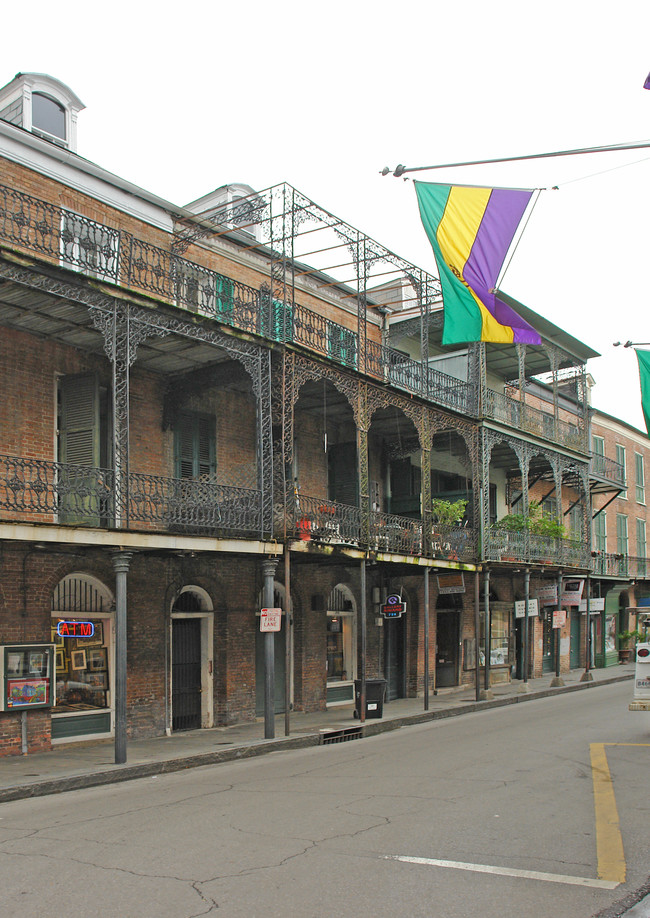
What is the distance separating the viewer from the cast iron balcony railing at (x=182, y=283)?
13.1m

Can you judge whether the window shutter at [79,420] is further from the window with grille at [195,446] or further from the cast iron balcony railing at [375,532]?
the cast iron balcony railing at [375,532]

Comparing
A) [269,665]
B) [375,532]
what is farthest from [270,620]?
[375,532]

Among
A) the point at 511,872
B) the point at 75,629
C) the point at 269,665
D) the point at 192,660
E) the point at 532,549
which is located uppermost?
the point at 532,549

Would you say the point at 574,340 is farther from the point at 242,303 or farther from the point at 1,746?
the point at 1,746

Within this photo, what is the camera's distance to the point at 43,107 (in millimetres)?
16547

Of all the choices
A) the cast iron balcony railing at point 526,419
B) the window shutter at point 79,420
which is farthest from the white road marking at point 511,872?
the cast iron balcony railing at point 526,419

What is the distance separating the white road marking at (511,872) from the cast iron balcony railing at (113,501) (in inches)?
276

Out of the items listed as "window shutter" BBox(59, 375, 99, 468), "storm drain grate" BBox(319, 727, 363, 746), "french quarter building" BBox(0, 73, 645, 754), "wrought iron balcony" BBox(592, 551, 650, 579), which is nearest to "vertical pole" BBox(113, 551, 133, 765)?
"french quarter building" BBox(0, 73, 645, 754)

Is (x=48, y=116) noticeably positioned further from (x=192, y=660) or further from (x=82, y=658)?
(x=192, y=660)

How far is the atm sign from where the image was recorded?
46.6 feet

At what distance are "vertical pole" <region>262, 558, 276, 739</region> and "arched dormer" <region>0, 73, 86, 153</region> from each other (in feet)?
27.2

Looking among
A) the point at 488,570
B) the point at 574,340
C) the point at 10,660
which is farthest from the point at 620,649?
the point at 10,660

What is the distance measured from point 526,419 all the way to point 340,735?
45.5 ft

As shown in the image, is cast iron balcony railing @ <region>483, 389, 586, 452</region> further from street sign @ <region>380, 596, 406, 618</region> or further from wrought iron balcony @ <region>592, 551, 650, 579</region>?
street sign @ <region>380, 596, 406, 618</region>
